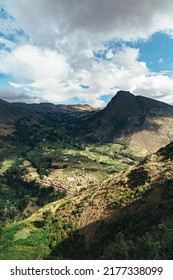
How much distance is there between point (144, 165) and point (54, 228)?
123ft

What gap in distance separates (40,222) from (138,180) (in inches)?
1401

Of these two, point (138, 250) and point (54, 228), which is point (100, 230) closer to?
point (54, 228)

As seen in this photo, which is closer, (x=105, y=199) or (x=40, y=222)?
(x=105, y=199)

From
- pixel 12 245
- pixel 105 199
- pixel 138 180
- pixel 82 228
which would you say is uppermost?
pixel 138 180

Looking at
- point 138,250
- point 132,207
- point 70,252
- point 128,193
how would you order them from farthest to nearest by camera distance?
point 128,193 < point 132,207 < point 70,252 < point 138,250

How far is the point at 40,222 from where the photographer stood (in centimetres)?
10131

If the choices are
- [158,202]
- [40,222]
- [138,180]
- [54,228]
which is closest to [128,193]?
[138,180]

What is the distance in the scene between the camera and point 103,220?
273ft

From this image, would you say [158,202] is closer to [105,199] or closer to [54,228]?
[105,199]

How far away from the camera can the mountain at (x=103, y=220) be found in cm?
6969

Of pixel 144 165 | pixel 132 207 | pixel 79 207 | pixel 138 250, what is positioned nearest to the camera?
pixel 138 250

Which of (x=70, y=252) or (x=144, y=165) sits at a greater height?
(x=144, y=165)

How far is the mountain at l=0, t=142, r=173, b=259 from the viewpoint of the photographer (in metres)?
69.7

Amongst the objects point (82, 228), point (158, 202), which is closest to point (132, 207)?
point (158, 202)
